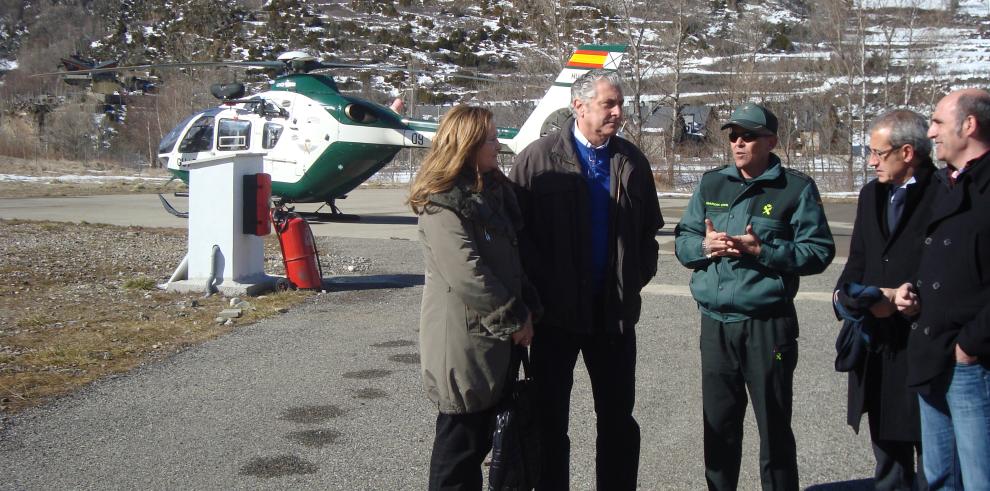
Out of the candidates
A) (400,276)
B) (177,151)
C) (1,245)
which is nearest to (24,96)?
(177,151)

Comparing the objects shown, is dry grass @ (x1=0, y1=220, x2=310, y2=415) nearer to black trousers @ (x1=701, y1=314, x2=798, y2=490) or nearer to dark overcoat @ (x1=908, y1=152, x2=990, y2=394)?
black trousers @ (x1=701, y1=314, x2=798, y2=490)

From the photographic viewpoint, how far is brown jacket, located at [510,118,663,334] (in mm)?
3891

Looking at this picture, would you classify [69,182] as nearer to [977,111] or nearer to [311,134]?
[311,134]

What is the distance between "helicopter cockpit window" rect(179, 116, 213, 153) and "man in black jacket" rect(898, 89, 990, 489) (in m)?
16.8

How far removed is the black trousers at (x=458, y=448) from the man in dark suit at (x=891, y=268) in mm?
1615

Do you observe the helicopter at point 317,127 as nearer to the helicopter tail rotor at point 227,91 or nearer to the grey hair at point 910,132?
the helicopter tail rotor at point 227,91

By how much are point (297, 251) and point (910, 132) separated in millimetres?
7373

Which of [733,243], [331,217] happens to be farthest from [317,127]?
[733,243]

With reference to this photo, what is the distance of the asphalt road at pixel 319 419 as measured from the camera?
4.55m

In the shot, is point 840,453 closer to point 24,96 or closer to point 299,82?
point 299,82

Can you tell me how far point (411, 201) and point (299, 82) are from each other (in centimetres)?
1491

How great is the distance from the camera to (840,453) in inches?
191

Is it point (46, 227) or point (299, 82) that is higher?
point (299, 82)

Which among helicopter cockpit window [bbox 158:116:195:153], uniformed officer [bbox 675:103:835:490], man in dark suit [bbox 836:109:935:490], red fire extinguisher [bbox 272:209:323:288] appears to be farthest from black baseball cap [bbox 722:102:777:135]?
helicopter cockpit window [bbox 158:116:195:153]
